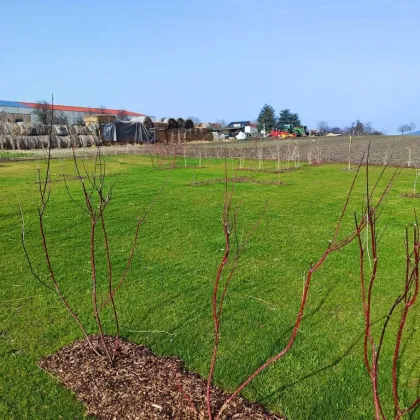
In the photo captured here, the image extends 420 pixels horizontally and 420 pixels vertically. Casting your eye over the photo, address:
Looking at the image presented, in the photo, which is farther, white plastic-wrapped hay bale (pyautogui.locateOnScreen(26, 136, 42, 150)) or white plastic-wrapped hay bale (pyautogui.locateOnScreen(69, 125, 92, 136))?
white plastic-wrapped hay bale (pyautogui.locateOnScreen(69, 125, 92, 136))

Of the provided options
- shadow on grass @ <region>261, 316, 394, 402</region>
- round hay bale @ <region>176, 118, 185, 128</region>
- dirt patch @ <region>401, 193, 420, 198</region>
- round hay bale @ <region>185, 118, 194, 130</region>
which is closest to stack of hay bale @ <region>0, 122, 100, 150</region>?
round hay bale @ <region>176, 118, 185, 128</region>

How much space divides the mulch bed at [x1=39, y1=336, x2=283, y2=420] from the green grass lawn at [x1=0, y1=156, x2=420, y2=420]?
0.10m

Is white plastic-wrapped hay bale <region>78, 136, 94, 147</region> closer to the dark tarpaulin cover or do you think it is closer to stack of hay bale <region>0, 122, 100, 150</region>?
stack of hay bale <region>0, 122, 100, 150</region>

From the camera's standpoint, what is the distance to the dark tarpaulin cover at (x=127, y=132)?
31672 mm

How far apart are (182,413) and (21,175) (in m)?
12.8

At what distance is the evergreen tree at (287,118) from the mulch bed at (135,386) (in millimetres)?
80833

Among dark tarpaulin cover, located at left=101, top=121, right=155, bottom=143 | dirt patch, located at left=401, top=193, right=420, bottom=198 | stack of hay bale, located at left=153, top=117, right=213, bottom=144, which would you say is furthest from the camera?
stack of hay bale, located at left=153, top=117, right=213, bottom=144

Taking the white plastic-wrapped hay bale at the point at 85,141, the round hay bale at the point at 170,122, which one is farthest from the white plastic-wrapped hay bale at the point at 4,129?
the round hay bale at the point at 170,122

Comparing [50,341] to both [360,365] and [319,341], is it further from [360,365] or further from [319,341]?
[360,365]

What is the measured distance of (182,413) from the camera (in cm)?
219

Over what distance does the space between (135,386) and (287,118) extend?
3269 inches

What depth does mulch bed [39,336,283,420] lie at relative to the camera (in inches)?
87.4

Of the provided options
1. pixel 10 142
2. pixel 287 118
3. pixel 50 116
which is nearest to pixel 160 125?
pixel 10 142

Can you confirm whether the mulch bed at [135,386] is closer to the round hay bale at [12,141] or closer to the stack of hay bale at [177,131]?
the round hay bale at [12,141]
